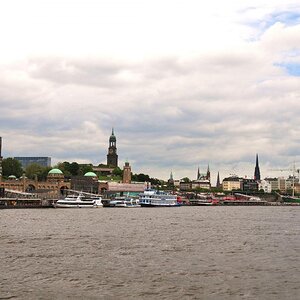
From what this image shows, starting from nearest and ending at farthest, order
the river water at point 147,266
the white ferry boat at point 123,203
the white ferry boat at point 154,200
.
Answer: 1. the river water at point 147,266
2. the white ferry boat at point 154,200
3. the white ferry boat at point 123,203

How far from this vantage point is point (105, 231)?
198 ft

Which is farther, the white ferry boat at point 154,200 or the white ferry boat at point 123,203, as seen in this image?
the white ferry boat at point 123,203

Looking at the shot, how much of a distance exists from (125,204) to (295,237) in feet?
330

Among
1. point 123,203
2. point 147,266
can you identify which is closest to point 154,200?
point 123,203

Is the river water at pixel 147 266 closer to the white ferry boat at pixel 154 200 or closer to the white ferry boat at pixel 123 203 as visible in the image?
the white ferry boat at pixel 154 200

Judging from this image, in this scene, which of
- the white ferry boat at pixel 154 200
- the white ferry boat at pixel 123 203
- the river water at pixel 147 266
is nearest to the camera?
the river water at pixel 147 266

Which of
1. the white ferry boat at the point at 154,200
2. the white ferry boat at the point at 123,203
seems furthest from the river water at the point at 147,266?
the white ferry boat at the point at 123,203

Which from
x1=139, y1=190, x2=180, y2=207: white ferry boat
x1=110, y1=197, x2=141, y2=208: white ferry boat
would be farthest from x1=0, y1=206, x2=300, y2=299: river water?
x1=110, y1=197, x2=141, y2=208: white ferry boat

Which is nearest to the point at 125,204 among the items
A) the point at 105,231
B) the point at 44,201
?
the point at 44,201

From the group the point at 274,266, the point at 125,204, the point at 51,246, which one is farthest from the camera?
the point at 125,204

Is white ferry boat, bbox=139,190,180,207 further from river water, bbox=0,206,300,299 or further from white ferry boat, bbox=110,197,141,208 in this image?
river water, bbox=0,206,300,299

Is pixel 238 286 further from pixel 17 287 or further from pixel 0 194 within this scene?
pixel 0 194

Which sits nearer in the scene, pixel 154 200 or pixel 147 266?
pixel 147 266

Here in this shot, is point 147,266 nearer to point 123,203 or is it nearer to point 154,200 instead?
point 154,200
